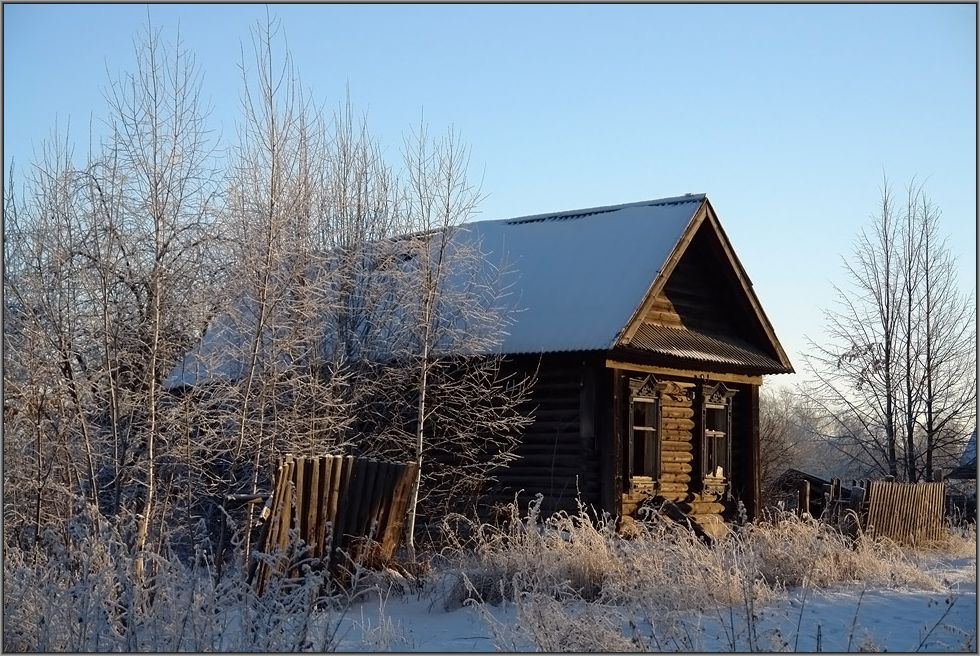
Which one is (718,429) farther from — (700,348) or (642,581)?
(642,581)

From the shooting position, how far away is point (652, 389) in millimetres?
16312

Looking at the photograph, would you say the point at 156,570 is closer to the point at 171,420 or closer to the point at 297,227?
the point at 171,420

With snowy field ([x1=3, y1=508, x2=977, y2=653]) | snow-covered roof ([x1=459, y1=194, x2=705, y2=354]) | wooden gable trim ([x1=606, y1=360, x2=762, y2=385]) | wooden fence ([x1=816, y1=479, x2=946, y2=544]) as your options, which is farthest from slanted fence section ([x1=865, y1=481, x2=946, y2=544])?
snow-covered roof ([x1=459, y1=194, x2=705, y2=354])

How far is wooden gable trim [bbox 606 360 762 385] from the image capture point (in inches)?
599

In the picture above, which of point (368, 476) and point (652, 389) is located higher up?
point (652, 389)

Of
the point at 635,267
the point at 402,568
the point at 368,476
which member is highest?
the point at 635,267

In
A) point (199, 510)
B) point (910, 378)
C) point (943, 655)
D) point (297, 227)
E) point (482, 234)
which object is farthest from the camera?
point (910, 378)

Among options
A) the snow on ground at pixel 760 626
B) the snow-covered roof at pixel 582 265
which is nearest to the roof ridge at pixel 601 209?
the snow-covered roof at pixel 582 265

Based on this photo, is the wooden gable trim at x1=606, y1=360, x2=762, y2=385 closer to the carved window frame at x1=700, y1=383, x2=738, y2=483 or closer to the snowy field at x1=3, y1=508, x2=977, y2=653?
the carved window frame at x1=700, y1=383, x2=738, y2=483

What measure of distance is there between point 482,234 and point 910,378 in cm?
1296

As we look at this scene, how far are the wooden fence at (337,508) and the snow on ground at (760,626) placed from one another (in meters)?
0.63

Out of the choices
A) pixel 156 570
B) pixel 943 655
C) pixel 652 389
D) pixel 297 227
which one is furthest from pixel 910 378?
pixel 156 570

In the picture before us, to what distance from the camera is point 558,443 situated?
15406mm

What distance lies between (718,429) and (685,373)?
1959 mm
